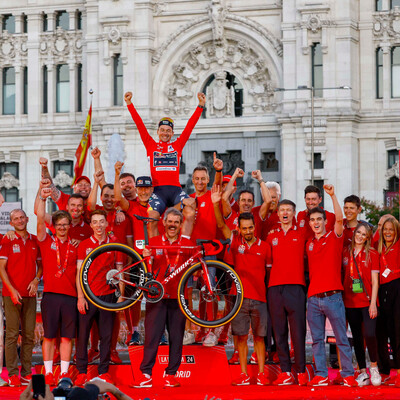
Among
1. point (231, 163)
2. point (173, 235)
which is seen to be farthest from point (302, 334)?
point (231, 163)

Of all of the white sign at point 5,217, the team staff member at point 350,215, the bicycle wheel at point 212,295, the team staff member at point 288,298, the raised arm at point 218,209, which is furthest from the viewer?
the white sign at point 5,217

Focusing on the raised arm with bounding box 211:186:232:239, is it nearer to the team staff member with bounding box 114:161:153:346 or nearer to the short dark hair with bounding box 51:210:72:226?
the team staff member with bounding box 114:161:153:346

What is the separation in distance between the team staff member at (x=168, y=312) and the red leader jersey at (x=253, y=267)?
2.42ft

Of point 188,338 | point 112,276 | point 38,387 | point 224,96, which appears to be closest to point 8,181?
point 224,96

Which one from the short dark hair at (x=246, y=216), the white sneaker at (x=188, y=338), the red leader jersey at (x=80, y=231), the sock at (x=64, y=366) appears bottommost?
the sock at (x=64, y=366)

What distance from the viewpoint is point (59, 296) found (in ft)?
46.5

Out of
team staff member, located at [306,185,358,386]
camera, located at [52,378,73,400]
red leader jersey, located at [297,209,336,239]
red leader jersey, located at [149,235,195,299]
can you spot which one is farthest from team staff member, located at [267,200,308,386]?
camera, located at [52,378,73,400]

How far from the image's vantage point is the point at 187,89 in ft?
172

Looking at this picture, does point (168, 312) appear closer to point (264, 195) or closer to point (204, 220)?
point (204, 220)

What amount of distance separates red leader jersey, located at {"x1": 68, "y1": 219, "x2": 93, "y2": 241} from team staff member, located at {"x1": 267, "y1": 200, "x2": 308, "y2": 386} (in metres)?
2.69

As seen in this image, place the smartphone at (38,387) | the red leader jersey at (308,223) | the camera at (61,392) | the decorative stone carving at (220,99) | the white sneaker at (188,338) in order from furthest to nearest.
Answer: the decorative stone carving at (220,99), the white sneaker at (188,338), the red leader jersey at (308,223), the camera at (61,392), the smartphone at (38,387)

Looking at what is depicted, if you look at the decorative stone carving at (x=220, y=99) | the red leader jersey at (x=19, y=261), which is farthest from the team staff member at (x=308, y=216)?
the decorative stone carving at (x=220, y=99)

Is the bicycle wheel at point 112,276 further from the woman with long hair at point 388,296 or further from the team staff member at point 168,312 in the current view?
the woman with long hair at point 388,296

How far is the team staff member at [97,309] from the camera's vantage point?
14.0 m
